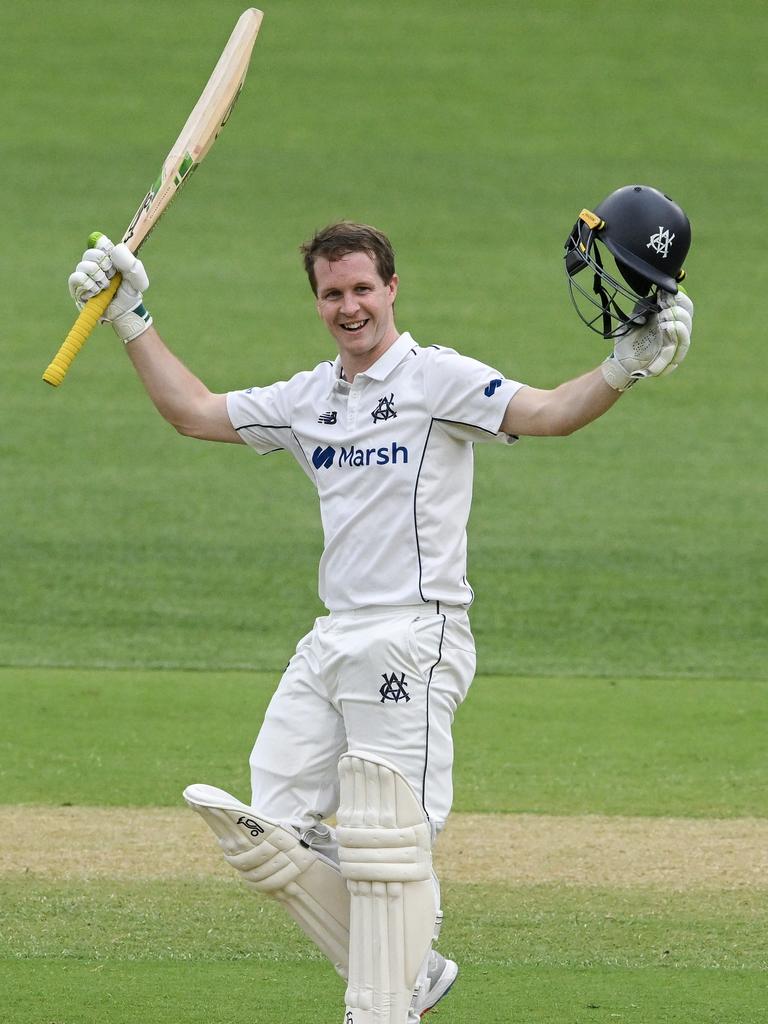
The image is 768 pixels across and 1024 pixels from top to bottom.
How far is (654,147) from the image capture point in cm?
1814

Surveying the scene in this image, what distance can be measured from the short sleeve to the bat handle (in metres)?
0.79

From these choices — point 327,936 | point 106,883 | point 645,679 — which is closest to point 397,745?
point 327,936

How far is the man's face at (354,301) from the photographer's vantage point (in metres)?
3.86

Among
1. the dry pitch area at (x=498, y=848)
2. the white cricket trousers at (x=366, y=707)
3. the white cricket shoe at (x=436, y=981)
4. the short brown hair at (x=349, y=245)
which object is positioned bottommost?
the white cricket shoe at (x=436, y=981)

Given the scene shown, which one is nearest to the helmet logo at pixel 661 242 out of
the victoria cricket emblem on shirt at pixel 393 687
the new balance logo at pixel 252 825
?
the victoria cricket emblem on shirt at pixel 393 687

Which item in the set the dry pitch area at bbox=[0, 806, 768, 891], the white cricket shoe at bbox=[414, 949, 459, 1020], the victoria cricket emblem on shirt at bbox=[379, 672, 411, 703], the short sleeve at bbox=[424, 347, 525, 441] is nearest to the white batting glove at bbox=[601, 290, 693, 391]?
the short sleeve at bbox=[424, 347, 525, 441]

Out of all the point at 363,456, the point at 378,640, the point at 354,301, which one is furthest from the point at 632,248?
the point at 378,640

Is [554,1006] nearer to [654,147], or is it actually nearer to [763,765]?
[763,765]

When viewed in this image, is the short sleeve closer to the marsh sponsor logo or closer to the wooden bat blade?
the marsh sponsor logo

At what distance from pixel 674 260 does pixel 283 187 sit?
45.5 ft

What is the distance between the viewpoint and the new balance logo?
3734mm

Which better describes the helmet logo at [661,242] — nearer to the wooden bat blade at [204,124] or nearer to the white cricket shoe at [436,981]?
the wooden bat blade at [204,124]

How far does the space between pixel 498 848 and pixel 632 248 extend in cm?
257

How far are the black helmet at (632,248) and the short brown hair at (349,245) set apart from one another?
437mm
